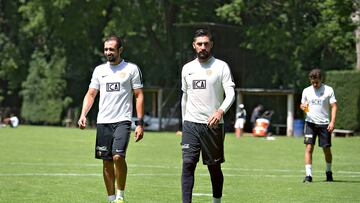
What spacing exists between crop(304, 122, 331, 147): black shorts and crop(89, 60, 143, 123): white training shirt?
6099 millimetres

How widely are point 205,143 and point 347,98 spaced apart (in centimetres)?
3429

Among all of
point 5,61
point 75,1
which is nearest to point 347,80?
point 75,1

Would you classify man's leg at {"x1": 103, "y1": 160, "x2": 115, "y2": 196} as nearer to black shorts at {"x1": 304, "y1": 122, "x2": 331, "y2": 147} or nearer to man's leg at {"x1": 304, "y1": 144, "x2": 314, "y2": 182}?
man's leg at {"x1": 304, "y1": 144, "x2": 314, "y2": 182}

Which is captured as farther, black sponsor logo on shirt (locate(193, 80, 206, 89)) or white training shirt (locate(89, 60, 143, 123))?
white training shirt (locate(89, 60, 143, 123))

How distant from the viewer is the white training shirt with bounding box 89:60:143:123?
473 inches

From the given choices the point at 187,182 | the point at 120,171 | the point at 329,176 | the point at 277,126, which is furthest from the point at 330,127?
the point at 277,126

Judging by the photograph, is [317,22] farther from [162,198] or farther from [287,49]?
[162,198]

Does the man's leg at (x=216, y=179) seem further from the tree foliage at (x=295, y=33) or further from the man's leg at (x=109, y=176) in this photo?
the tree foliage at (x=295, y=33)

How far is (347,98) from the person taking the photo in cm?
4466

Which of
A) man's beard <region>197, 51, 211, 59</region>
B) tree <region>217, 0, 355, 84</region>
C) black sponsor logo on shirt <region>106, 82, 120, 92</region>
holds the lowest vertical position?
black sponsor logo on shirt <region>106, 82, 120, 92</region>

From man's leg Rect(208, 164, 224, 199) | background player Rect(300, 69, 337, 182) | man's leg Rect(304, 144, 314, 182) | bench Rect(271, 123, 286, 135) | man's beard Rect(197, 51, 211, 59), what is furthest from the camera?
bench Rect(271, 123, 286, 135)

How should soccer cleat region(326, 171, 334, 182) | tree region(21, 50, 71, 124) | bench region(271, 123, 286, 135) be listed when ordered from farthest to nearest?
tree region(21, 50, 71, 124) < bench region(271, 123, 286, 135) < soccer cleat region(326, 171, 334, 182)

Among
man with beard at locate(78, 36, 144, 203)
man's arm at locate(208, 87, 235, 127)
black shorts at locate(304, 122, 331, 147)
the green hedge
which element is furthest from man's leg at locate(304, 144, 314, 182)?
the green hedge

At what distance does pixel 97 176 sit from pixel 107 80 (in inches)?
223
